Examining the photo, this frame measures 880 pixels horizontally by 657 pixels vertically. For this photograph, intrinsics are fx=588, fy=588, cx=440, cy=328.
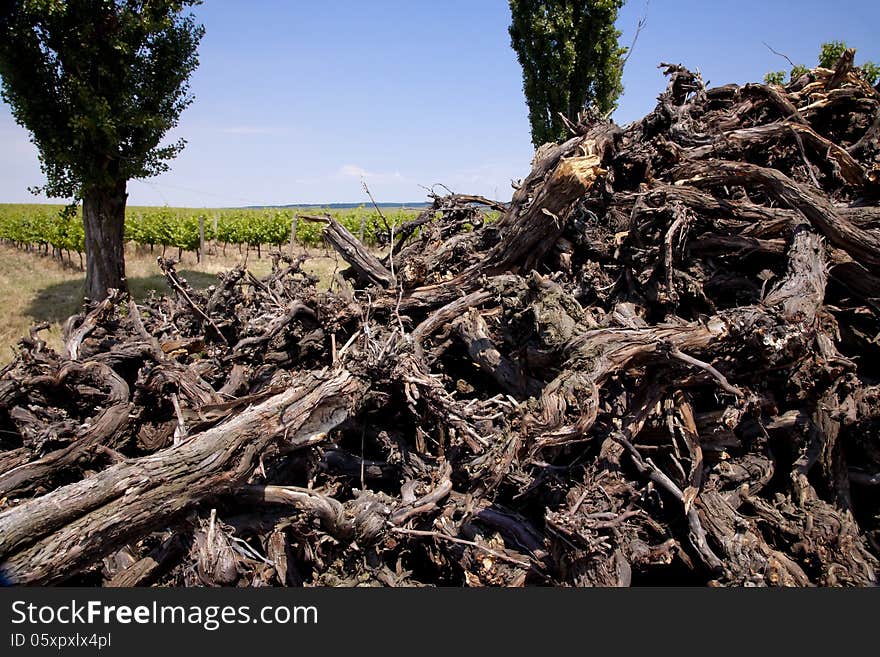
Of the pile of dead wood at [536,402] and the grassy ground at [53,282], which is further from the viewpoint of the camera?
the grassy ground at [53,282]

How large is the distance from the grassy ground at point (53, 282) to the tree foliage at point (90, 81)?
2.70 m

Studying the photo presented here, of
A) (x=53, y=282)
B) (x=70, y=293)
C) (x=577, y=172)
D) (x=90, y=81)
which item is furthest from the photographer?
(x=53, y=282)

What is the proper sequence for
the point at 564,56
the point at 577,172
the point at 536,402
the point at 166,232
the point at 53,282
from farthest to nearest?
the point at 166,232 → the point at 564,56 → the point at 53,282 → the point at 577,172 → the point at 536,402

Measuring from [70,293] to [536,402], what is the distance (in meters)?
15.4

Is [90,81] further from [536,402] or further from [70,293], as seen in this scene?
[536,402]

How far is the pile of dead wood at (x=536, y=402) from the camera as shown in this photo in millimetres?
3154

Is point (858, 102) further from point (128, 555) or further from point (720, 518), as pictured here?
point (128, 555)

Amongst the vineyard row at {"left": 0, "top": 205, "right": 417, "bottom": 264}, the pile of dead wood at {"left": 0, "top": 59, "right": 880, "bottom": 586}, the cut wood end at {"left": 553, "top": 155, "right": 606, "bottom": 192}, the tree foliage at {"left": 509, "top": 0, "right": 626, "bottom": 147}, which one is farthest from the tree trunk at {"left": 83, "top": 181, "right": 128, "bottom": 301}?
the tree foliage at {"left": 509, "top": 0, "right": 626, "bottom": 147}

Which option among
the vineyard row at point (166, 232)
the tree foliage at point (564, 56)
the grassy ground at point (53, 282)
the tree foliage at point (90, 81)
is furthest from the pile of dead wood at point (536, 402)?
the vineyard row at point (166, 232)

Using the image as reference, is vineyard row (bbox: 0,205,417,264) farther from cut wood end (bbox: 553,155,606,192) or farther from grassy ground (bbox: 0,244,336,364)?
cut wood end (bbox: 553,155,606,192)

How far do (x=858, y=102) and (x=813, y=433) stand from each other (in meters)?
3.34

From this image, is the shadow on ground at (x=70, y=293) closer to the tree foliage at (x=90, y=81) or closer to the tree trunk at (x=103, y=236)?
the tree trunk at (x=103, y=236)

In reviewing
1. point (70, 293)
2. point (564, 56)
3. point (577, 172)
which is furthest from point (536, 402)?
point (564, 56)

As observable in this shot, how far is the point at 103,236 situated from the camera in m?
12.0
